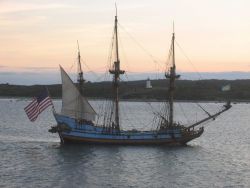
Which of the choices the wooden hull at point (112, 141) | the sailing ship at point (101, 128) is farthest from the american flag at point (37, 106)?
the wooden hull at point (112, 141)

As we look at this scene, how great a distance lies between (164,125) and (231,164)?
1557cm

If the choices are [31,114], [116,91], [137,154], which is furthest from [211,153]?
[31,114]

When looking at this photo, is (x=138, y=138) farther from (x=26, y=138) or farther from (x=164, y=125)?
(x=26, y=138)

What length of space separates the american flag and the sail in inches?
299

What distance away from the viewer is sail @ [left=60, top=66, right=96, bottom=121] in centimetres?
7581

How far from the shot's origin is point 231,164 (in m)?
62.4

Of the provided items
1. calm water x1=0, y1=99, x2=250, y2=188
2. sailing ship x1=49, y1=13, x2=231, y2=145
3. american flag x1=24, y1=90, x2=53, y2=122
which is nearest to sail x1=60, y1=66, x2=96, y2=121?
sailing ship x1=49, y1=13, x2=231, y2=145

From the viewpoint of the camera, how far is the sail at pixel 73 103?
249 feet

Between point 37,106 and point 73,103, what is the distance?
9.30 metres

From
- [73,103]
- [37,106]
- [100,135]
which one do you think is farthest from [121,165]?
[73,103]

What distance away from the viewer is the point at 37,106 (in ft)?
222

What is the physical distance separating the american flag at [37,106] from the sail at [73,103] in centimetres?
759

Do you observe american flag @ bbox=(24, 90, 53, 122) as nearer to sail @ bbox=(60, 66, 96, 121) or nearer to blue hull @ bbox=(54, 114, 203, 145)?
blue hull @ bbox=(54, 114, 203, 145)

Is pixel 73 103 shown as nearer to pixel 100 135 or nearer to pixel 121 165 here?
pixel 100 135
